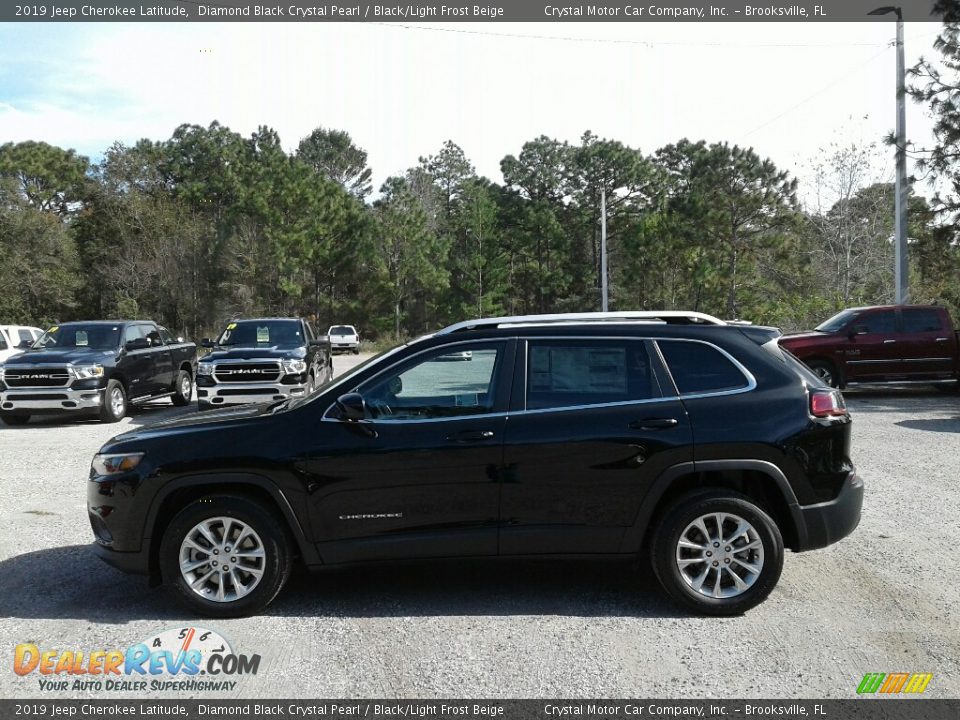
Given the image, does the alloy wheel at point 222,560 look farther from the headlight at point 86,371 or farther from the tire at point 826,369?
the tire at point 826,369

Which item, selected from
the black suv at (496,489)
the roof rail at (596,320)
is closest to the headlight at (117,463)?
the black suv at (496,489)

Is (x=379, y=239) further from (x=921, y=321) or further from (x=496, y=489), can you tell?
(x=496, y=489)

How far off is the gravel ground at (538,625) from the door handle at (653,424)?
43.4 inches

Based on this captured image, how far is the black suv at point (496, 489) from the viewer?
488cm

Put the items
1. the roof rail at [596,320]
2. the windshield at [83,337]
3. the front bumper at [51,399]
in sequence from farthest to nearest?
1. the windshield at [83,337]
2. the front bumper at [51,399]
3. the roof rail at [596,320]

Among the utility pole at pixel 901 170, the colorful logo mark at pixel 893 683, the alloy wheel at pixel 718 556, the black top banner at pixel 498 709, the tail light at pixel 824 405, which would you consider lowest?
the colorful logo mark at pixel 893 683

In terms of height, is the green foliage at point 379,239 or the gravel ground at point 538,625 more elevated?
the green foliage at point 379,239

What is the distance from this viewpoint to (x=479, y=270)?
58.7 meters

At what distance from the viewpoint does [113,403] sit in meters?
14.7

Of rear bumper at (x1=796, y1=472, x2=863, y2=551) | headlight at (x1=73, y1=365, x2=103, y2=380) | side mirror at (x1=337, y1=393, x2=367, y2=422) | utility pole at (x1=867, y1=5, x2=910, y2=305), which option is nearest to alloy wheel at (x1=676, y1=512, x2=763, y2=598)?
rear bumper at (x1=796, y1=472, x2=863, y2=551)

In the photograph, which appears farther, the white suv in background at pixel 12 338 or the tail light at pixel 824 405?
the white suv in background at pixel 12 338

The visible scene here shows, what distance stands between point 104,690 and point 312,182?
177ft

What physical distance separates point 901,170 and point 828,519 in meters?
18.1

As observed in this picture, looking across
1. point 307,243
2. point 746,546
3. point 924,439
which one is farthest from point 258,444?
point 307,243
